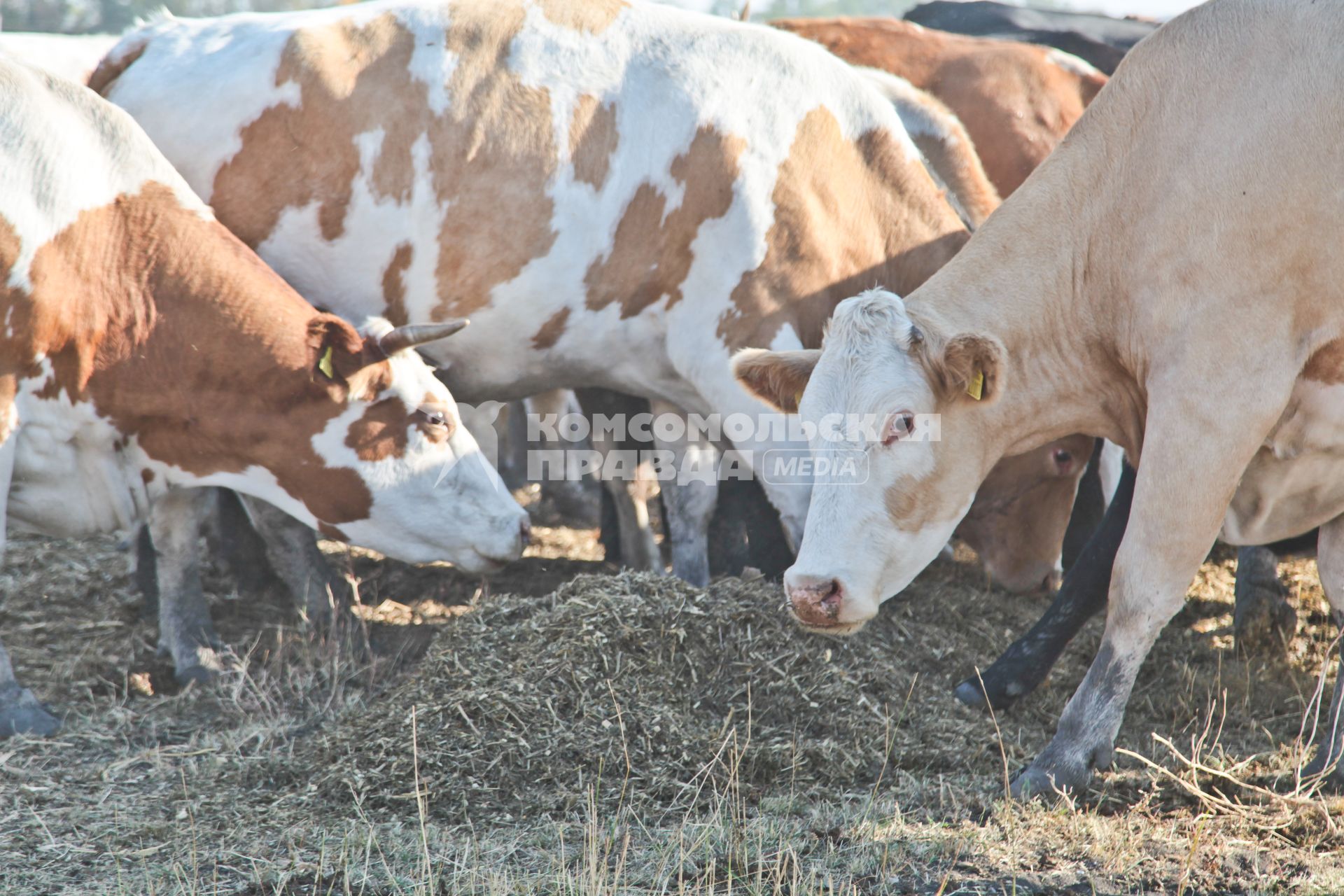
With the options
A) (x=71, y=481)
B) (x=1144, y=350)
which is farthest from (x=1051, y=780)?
(x=71, y=481)

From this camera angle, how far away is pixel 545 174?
17.3ft

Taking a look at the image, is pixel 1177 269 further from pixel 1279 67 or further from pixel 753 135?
pixel 753 135

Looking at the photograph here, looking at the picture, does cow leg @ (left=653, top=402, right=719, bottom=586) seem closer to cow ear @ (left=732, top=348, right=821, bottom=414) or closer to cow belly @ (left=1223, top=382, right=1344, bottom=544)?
cow ear @ (left=732, top=348, right=821, bottom=414)

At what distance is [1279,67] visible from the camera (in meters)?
3.83

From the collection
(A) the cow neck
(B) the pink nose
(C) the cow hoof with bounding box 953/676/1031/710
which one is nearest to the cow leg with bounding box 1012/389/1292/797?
(A) the cow neck

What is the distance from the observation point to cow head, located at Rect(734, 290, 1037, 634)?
12.7ft

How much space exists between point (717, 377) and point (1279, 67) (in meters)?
2.38

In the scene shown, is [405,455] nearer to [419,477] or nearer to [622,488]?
[419,477]

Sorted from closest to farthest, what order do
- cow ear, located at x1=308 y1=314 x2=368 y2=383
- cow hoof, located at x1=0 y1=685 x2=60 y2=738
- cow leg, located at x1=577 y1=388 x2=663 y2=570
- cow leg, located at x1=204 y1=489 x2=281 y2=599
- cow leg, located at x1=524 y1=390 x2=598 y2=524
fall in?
cow hoof, located at x1=0 y1=685 x2=60 y2=738 < cow ear, located at x1=308 y1=314 x2=368 y2=383 < cow leg, located at x1=204 y1=489 x2=281 y2=599 < cow leg, located at x1=577 y1=388 x2=663 y2=570 < cow leg, located at x1=524 y1=390 x2=598 y2=524

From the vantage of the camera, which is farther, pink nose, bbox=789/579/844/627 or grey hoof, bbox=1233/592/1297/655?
grey hoof, bbox=1233/592/1297/655

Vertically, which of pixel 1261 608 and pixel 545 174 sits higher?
pixel 545 174

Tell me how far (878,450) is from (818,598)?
49cm

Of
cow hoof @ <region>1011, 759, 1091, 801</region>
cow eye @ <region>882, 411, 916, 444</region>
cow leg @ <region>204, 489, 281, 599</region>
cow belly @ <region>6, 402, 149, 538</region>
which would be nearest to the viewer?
cow hoof @ <region>1011, 759, 1091, 801</region>

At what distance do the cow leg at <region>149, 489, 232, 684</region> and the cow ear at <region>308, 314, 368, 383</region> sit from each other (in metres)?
0.94
